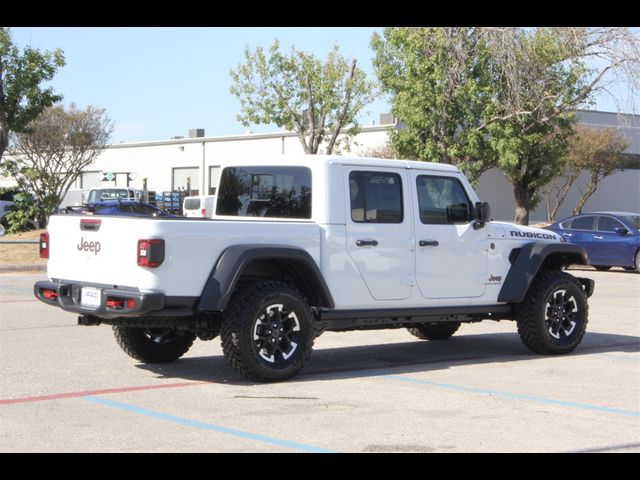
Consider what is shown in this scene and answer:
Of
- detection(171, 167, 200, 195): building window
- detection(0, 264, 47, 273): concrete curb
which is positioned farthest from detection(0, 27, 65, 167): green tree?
detection(171, 167, 200, 195): building window

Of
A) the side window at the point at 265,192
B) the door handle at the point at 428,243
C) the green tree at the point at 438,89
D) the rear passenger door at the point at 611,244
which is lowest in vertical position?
the rear passenger door at the point at 611,244

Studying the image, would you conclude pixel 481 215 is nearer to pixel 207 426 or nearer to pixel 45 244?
pixel 45 244

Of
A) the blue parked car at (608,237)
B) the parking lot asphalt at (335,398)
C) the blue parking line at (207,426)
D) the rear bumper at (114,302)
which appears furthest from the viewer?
the blue parked car at (608,237)

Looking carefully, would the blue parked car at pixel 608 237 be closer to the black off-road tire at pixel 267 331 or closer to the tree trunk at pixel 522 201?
the black off-road tire at pixel 267 331

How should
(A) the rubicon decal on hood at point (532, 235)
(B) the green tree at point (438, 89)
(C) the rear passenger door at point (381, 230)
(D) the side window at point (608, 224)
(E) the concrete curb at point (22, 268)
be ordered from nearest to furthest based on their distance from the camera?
(C) the rear passenger door at point (381, 230) → (A) the rubicon decal on hood at point (532, 235) → (E) the concrete curb at point (22, 268) → (D) the side window at point (608, 224) → (B) the green tree at point (438, 89)

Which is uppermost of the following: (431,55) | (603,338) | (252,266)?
(431,55)

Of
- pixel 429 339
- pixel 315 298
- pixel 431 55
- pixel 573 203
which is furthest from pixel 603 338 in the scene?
pixel 573 203

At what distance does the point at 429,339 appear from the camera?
12109 mm

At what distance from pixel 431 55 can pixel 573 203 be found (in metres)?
29.0

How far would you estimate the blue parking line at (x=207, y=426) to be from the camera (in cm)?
657

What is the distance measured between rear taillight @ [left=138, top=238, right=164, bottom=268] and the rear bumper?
0.24 m

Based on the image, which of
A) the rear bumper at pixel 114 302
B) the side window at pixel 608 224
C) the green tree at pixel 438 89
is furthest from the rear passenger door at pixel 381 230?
the green tree at pixel 438 89
